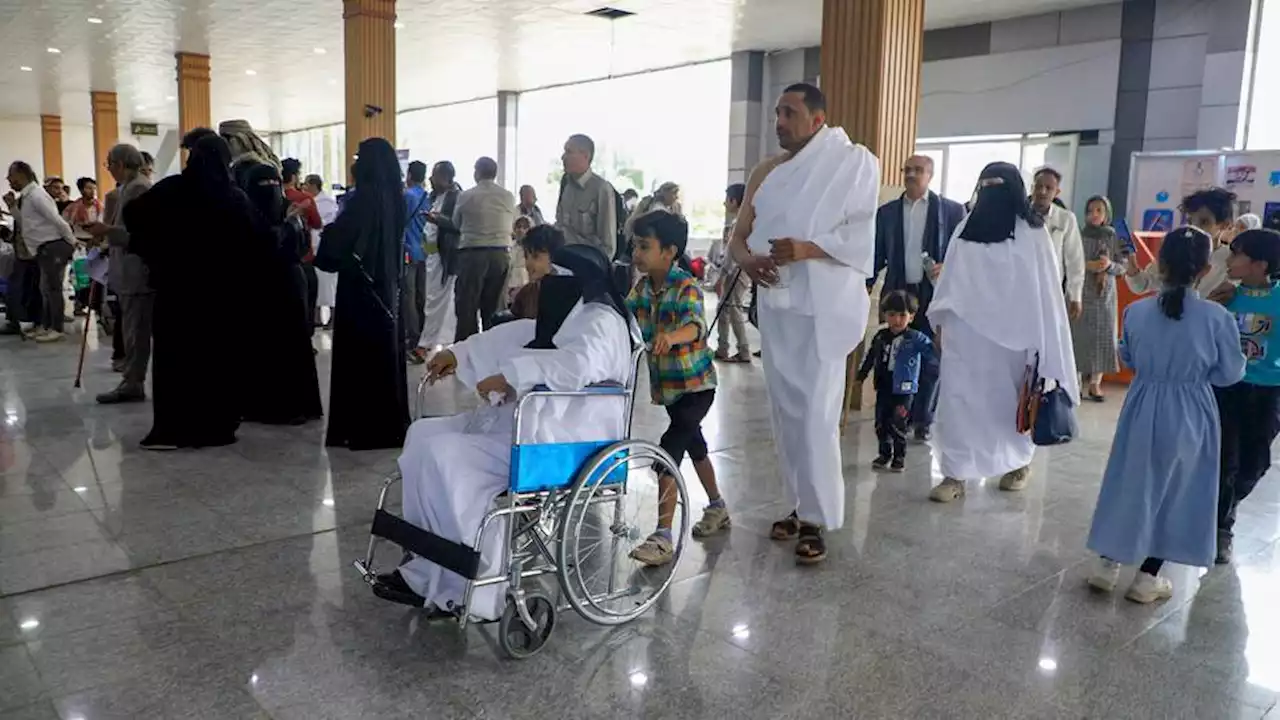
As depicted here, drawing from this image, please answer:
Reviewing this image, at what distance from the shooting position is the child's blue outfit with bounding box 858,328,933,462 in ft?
14.5

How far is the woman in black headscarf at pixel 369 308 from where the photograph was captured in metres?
4.32

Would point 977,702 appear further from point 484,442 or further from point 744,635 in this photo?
point 484,442

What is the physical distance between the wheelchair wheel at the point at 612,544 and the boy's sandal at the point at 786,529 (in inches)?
14.3

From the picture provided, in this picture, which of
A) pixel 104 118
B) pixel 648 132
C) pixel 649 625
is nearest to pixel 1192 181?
pixel 649 625

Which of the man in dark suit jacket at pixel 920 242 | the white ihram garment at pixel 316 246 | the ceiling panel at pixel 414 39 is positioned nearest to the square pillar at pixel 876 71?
the man in dark suit jacket at pixel 920 242

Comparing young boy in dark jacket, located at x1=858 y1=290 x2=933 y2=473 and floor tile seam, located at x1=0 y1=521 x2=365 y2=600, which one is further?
young boy in dark jacket, located at x1=858 y1=290 x2=933 y2=473

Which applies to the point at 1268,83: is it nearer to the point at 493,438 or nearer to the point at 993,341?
the point at 993,341

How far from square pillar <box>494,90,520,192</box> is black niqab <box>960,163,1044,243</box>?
15116mm

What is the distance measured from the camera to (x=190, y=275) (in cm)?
450

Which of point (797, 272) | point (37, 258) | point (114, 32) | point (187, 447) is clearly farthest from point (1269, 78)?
point (114, 32)

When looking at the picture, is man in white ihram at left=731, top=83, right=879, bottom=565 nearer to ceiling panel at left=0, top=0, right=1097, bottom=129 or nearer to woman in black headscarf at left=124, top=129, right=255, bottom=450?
woman in black headscarf at left=124, top=129, right=255, bottom=450

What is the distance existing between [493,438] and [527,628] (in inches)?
20.5

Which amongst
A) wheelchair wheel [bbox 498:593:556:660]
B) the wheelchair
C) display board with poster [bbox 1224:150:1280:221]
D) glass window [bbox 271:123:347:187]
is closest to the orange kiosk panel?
display board with poster [bbox 1224:150:1280:221]

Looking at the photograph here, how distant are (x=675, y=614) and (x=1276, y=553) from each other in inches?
92.4
